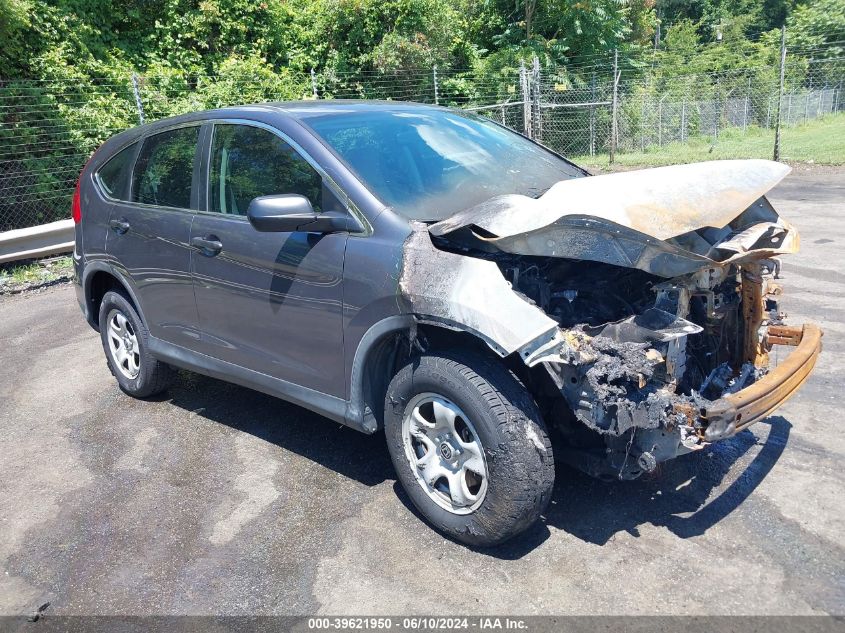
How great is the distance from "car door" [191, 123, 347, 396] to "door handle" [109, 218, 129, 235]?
0.80 meters

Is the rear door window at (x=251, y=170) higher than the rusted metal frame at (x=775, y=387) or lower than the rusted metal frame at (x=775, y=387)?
higher

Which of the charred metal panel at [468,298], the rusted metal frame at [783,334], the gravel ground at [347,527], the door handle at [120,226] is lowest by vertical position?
the gravel ground at [347,527]

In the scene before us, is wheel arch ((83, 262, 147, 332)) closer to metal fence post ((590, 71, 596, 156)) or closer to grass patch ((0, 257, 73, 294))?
grass patch ((0, 257, 73, 294))

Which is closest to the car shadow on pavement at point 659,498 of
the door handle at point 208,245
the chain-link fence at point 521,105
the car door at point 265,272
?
the car door at point 265,272

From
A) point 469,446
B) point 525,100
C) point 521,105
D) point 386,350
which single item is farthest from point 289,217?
point 521,105

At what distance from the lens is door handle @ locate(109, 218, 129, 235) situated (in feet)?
15.4

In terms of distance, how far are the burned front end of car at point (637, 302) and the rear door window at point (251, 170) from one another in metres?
0.89

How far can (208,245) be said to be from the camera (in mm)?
4031

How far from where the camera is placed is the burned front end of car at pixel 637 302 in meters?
2.81

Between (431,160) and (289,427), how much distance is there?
191cm

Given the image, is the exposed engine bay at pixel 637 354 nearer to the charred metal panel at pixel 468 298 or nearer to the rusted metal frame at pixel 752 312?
the rusted metal frame at pixel 752 312

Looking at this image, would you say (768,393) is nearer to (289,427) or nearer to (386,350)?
(386,350)

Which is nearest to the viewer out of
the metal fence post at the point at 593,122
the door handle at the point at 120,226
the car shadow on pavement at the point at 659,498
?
the car shadow on pavement at the point at 659,498

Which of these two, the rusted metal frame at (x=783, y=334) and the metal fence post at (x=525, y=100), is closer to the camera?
the rusted metal frame at (x=783, y=334)
